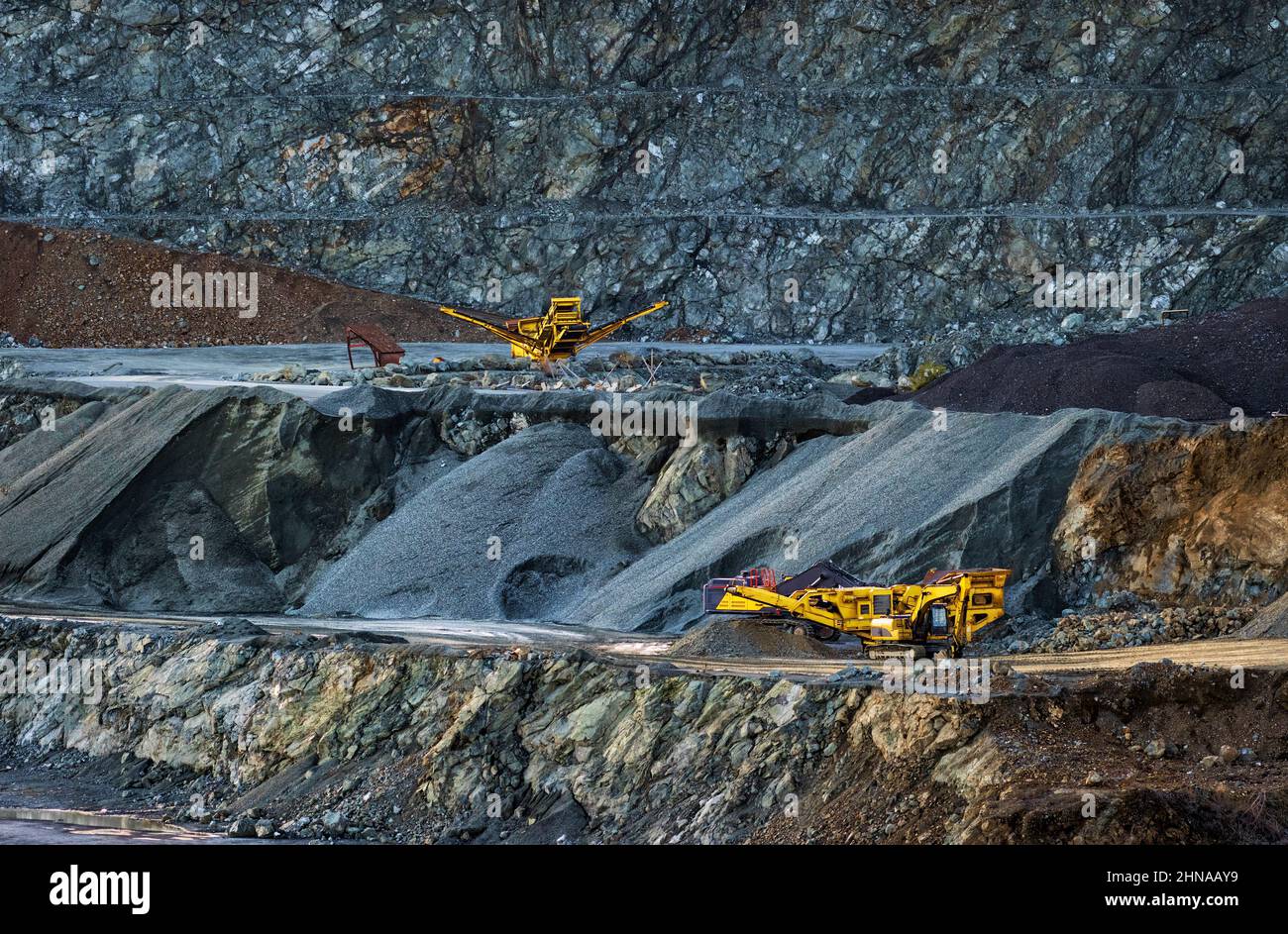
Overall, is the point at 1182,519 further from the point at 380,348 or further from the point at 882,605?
the point at 380,348

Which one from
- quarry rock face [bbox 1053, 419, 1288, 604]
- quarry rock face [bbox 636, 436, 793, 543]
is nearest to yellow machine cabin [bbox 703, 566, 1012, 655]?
quarry rock face [bbox 1053, 419, 1288, 604]

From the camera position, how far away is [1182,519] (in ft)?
67.9

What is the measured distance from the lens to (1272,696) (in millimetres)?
14742

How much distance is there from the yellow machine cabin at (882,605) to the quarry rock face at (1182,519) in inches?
88.4

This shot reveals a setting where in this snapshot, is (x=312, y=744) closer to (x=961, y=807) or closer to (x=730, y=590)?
(x=730, y=590)

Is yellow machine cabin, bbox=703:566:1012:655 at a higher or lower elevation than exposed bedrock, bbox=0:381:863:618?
lower

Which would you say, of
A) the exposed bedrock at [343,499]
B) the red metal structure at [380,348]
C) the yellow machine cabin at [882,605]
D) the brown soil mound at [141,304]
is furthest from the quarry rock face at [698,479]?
the brown soil mound at [141,304]

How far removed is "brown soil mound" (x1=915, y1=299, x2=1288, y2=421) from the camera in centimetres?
2527

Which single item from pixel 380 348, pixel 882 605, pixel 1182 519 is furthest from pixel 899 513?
pixel 380 348

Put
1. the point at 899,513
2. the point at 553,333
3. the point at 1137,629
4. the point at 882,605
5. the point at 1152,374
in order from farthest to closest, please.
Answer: the point at 553,333 < the point at 1152,374 < the point at 899,513 < the point at 882,605 < the point at 1137,629

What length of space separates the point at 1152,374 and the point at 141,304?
29.1 metres

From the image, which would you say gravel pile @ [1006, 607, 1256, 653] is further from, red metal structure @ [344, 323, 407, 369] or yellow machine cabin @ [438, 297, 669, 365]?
red metal structure @ [344, 323, 407, 369]

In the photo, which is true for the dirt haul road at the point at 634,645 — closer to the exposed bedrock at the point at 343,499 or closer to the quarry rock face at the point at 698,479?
the exposed bedrock at the point at 343,499

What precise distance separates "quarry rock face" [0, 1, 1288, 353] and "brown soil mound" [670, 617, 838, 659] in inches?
992
